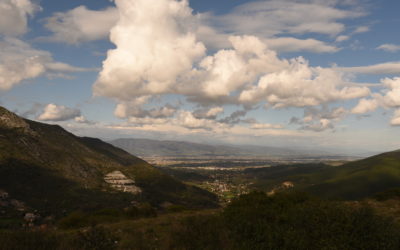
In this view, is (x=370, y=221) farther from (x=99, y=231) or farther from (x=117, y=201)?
(x=117, y=201)

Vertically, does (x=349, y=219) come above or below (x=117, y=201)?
above

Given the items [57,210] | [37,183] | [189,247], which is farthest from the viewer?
[37,183]

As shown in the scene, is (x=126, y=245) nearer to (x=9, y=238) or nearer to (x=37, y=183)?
(x=9, y=238)

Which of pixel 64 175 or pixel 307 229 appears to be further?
pixel 64 175

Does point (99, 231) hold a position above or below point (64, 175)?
above

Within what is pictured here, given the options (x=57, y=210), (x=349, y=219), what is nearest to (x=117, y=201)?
(x=57, y=210)

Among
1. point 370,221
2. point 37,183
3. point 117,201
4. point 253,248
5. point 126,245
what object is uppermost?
point 370,221

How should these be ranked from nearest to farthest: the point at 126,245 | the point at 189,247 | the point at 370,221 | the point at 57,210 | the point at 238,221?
the point at 370,221
the point at 189,247
the point at 126,245
the point at 238,221
the point at 57,210

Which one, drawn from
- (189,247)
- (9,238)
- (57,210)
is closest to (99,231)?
(9,238)

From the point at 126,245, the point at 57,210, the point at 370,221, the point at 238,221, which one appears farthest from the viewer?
the point at 57,210
